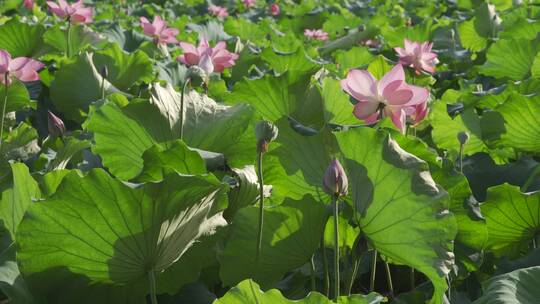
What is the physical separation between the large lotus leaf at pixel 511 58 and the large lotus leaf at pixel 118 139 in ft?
3.84

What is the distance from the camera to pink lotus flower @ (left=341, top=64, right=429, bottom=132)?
1.26 m

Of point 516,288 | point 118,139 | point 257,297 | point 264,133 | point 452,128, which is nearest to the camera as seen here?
point 257,297

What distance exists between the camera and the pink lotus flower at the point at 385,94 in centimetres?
126

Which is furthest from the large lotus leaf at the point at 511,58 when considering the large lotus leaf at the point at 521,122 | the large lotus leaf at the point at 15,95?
the large lotus leaf at the point at 15,95

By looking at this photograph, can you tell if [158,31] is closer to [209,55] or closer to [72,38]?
[72,38]

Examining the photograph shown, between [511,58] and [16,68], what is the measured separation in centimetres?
134

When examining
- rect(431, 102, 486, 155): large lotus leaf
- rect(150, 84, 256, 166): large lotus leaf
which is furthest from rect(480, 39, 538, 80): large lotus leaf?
rect(150, 84, 256, 166): large lotus leaf

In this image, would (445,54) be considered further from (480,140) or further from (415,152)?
(415,152)

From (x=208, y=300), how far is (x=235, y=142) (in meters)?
0.36

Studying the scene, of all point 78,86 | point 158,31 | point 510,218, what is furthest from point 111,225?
point 158,31

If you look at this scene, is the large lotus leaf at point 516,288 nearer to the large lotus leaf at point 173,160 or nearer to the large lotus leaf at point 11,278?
the large lotus leaf at point 173,160

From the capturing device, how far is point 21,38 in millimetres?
2605

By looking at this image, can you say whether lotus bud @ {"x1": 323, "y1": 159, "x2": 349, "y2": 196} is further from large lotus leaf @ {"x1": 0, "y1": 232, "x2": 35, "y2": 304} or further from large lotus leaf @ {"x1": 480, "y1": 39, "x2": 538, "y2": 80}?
large lotus leaf @ {"x1": 480, "y1": 39, "x2": 538, "y2": 80}

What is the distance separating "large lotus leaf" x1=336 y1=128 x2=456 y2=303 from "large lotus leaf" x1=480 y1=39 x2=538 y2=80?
1161 millimetres
